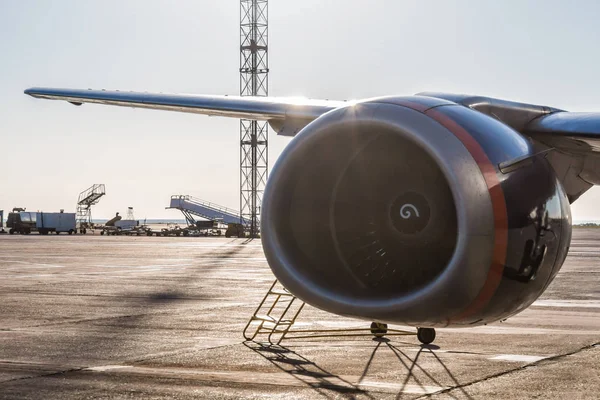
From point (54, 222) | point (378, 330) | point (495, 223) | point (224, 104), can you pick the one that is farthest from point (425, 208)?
point (54, 222)

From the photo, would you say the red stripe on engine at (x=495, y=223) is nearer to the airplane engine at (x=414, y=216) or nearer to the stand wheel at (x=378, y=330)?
the airplane engine at (x=414, y=216)

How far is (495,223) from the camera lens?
15.9 feet

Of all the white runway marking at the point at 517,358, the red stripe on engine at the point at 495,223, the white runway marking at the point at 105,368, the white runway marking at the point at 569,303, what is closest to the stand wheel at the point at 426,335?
the white runway marking at the point at 517,358

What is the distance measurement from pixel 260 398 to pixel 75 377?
2640mm

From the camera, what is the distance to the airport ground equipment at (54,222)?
9256 cm

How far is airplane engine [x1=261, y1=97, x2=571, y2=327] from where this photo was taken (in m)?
4.89

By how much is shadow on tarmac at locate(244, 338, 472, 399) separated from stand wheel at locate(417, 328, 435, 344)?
0.19 meters

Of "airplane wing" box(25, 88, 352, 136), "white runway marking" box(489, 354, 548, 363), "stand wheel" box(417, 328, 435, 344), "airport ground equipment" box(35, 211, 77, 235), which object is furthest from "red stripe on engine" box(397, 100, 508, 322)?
"airport ground equipment" box(35, 211, 77, 235)

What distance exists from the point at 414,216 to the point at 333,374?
5.80 meters

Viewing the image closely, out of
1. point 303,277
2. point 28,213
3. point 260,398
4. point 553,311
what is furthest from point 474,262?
point 28,213

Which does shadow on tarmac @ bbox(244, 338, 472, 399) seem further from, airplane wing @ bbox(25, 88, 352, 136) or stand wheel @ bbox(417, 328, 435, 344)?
airplane wing @ bbox(25, 88, 352, 136)

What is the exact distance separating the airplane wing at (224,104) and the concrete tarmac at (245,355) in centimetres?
304

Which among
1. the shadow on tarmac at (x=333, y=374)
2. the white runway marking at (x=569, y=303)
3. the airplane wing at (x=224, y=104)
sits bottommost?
the shadow on tarmac at (x=333, y=374)

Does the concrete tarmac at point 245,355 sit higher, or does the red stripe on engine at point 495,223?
the red stripe on engine at point 495,223
